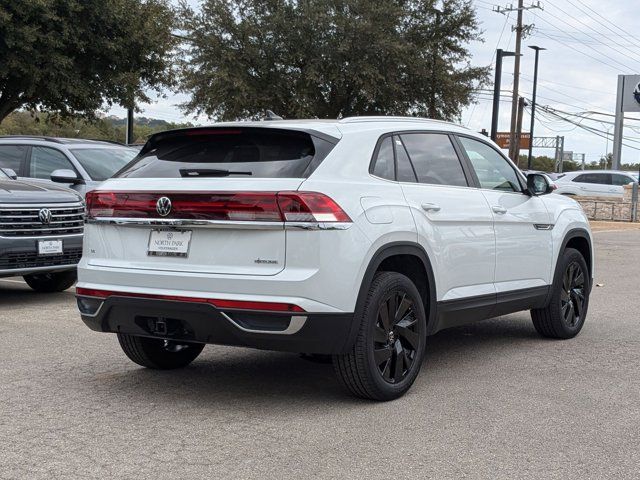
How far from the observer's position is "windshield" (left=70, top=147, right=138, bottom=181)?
12.1 m

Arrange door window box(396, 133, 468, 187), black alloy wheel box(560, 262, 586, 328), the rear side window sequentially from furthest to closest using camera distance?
black alloy wheel box(560, 262, 586, 328) < door window box(396, 133, 468, 187) < the rear side window

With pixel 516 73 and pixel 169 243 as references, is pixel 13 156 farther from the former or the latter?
pixel 516 73

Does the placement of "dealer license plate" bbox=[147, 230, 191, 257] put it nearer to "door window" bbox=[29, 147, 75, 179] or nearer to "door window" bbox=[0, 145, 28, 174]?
"door window" bbox=[29, 147, 75, 179]

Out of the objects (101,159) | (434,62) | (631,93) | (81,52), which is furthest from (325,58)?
(631,93)

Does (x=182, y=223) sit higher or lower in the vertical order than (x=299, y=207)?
lower

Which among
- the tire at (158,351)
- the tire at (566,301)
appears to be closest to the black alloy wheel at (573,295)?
the tire at (566,301)

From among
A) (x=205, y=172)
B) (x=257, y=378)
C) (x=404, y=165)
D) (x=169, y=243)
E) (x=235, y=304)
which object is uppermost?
(x=404, y=165)

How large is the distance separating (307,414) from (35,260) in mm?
4962

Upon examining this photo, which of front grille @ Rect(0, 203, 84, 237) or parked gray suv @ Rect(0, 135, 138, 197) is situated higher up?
parked gray suv @ Rect(0, 135, 138, 197)

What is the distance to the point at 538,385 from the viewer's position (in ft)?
19.7

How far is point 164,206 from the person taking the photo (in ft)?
17.1

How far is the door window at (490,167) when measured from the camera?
6.77 metres

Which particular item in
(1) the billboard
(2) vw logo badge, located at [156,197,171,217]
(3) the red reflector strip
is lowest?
(3) the red reflector strip

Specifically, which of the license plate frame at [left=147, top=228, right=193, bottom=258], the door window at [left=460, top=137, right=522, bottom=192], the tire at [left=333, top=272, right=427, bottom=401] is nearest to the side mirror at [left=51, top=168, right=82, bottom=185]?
the door window at [left=460, top=137, right=522, bottom=192]
